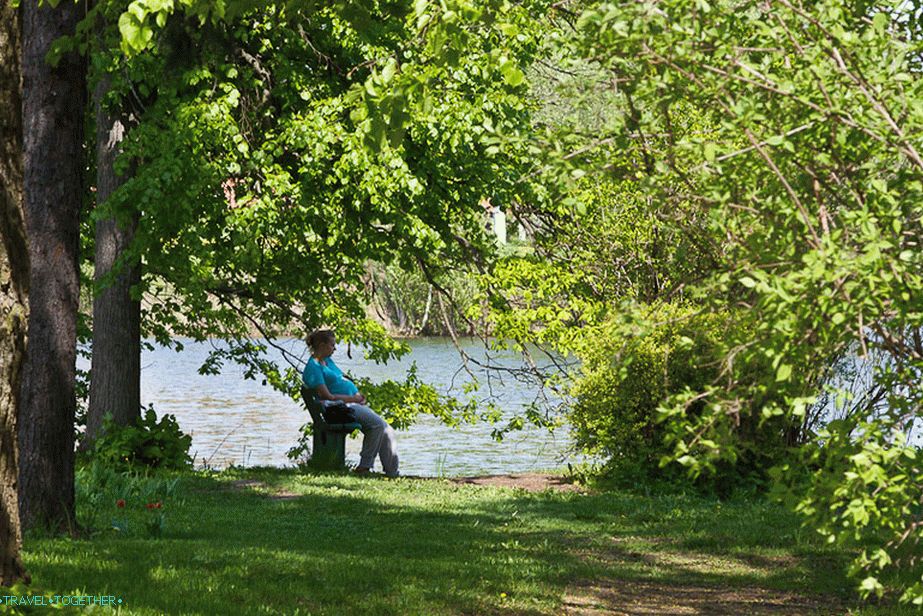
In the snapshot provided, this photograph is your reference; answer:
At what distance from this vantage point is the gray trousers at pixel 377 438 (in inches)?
533

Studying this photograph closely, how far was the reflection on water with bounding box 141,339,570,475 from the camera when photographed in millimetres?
18469

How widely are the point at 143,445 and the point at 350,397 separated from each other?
7.69ft

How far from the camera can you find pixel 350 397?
13.5 m

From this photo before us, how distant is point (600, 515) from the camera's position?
1066cm

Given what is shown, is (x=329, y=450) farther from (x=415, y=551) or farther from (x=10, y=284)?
(x=10, y=284)

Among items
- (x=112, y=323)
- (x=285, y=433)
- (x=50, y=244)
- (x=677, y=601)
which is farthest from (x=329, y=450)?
(x=285, y=433)

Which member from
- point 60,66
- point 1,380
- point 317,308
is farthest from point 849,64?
point 317,308

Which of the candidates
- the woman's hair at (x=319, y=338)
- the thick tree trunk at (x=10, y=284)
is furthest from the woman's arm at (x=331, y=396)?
the thick tree trunk at (x=10, y=284)

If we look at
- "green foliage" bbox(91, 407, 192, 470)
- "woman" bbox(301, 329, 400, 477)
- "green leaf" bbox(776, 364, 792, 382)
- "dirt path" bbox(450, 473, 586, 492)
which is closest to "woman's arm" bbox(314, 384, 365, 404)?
"woman" bbox(301, 329, 400, 477)

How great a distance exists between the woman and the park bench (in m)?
0.17

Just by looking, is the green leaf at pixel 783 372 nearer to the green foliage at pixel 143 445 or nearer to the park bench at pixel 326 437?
the green foliage at pixel 143 445

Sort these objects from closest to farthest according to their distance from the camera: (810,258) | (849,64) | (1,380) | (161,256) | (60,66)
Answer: (810,258), (849,64), (1,380), (60,66), (161,256)

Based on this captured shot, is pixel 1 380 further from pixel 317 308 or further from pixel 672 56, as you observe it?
pixel 317 308

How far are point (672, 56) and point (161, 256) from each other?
8.49 meters
